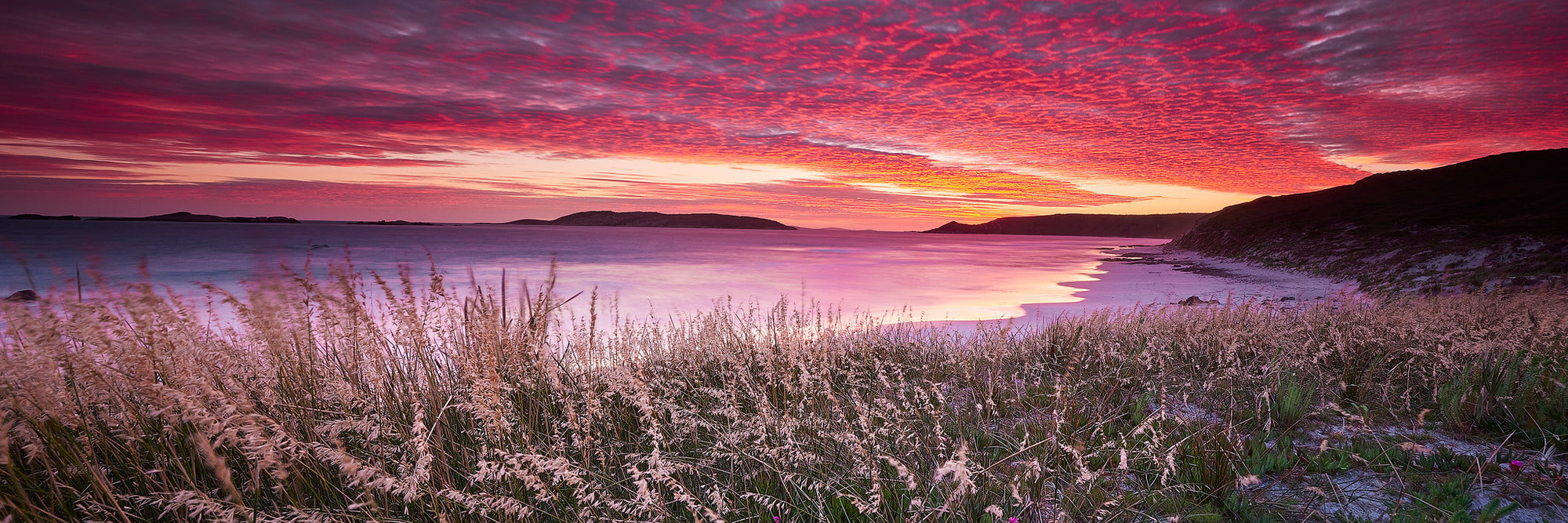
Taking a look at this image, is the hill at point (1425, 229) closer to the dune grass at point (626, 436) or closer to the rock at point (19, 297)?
the dune grass at point (626, 436)

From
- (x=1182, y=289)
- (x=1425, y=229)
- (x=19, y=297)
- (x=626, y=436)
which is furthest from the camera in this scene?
(x=1425, y=229)

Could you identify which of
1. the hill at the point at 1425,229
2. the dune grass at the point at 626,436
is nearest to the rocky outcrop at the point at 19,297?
the dune grass at the point at 626,436

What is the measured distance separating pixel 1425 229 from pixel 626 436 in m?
40.5

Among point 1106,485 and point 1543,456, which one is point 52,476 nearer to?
point 1106,485

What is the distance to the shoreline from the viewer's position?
16.6 m

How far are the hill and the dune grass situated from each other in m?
8.32

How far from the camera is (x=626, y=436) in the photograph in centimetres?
402

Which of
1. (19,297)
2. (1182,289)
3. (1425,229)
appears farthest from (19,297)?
(1425,229)

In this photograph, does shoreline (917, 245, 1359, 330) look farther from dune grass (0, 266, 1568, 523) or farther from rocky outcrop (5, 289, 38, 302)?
rocky outcrop (5, 289, 38, 302)

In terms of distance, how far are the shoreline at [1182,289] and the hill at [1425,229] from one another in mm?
1495

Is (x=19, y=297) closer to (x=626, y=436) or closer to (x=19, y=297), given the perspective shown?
(x=19, y=297)

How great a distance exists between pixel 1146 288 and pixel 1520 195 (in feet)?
88.1

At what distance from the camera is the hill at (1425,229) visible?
20766 mm

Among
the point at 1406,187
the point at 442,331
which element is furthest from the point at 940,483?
the point at 1406,187
